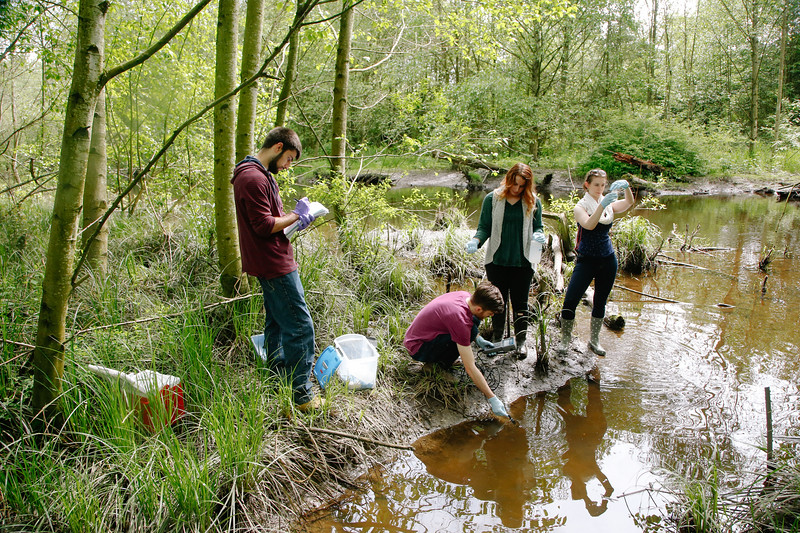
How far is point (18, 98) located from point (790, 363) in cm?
1146

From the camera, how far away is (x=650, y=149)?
17562mm

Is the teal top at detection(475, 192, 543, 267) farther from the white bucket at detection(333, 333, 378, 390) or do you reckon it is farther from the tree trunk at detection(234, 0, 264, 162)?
the tree trunk at detection(234, 0, 264, 162)

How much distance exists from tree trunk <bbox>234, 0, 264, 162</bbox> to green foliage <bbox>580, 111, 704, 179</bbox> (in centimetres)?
1597

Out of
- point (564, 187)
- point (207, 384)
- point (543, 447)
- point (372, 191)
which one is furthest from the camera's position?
point (564, 187)

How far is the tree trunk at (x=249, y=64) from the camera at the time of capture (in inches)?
141

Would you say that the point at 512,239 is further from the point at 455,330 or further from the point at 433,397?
the point at 433,397

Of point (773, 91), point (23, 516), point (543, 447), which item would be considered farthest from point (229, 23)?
point (773, 91)

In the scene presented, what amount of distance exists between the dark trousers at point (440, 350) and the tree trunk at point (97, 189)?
2426mm

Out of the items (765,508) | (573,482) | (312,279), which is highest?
(312,279)

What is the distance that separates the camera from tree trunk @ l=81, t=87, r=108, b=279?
145 inches

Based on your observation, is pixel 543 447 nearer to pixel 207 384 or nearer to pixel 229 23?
pixel 207 384

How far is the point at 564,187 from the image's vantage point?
17.9 metres

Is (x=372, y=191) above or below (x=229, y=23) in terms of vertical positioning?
below

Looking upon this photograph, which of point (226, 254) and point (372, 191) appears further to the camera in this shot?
point (372, 191)
